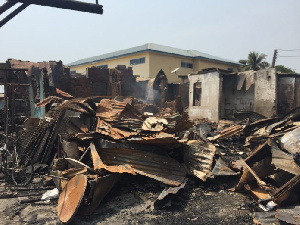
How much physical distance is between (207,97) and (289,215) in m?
11.4

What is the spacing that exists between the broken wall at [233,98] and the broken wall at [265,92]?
1.72 feet

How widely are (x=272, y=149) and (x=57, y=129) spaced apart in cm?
561

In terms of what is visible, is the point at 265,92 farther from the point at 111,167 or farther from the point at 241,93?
the point at 111,167

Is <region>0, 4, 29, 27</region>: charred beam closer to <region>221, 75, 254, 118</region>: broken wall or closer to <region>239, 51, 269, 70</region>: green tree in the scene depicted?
<region>221, 75, 254, 118</region>: broken wall

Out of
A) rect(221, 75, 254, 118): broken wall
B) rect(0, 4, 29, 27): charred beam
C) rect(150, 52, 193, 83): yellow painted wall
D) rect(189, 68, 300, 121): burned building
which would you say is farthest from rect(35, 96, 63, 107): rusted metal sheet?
rect(150, 52, 193, 83): yellow painted wall

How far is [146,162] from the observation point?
5832mm

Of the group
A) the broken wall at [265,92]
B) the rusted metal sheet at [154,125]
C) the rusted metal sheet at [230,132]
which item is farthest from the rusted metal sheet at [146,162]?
the broken wall at [265,92]

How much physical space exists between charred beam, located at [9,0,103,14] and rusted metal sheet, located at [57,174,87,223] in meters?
2.99

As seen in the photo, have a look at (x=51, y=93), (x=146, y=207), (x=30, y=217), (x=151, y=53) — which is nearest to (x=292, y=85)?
(x=146, y=207)

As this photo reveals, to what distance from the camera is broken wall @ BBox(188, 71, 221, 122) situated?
1428 centimetres

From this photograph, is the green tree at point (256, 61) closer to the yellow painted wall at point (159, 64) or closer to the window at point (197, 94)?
the yellow painted wall at point (159, 64)

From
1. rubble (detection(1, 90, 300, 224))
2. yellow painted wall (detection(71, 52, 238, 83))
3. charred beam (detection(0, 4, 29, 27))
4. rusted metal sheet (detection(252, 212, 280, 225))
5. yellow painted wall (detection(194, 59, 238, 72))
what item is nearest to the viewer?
charred beam (detection(0, 4, 29, 27))

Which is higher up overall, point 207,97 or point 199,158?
point 207,97

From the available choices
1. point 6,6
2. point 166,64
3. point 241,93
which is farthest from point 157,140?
point 166,64
